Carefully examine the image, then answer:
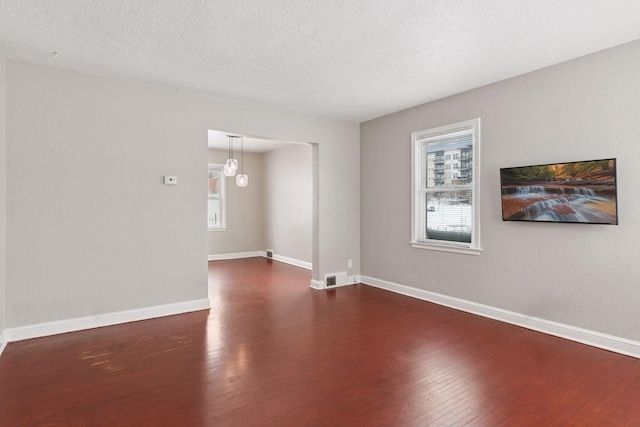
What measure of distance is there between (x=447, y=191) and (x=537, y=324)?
184cm

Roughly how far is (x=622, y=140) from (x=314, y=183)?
3656 mm

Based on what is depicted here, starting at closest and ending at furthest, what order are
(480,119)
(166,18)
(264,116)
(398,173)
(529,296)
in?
(166,18)
(529,296)
(480,119)
(264,116)
(398,173)

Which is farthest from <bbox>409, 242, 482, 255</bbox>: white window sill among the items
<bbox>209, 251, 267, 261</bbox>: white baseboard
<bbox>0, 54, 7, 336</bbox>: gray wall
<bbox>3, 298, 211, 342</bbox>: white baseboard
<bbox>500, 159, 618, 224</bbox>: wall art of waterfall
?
<bbox>209, 251, 267, 261</bbox>: white baseboard

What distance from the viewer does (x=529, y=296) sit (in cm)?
366

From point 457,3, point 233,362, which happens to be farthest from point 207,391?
point 457,3

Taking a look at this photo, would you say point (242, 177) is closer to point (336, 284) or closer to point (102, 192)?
point (336, 284)

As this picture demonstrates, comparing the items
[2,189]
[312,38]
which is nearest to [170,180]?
[2,189]

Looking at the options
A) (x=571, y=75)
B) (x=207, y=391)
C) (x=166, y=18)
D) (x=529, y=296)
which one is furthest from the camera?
(x=529, y=296)

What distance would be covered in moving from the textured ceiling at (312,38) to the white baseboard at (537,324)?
2.58 metres

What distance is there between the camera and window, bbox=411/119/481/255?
4.20m

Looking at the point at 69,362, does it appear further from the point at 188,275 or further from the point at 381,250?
the point at 381,250

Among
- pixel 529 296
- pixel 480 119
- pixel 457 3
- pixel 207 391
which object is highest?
pixel 457 3

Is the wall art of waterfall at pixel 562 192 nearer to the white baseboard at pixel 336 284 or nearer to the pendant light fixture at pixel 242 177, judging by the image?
the white baseboard at pixel 336 284

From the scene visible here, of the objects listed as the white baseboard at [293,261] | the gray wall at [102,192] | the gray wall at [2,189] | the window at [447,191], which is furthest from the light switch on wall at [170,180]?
the white baseboard at [293,261]
